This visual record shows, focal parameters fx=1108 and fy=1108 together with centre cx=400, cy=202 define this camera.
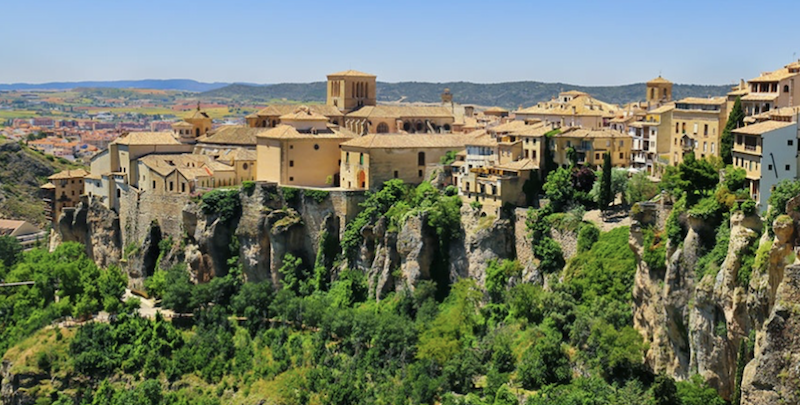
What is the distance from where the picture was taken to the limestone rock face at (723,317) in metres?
38.2

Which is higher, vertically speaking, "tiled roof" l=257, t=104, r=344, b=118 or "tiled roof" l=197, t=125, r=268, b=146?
"tiled roof" l=257, t=104, r=344, b=118

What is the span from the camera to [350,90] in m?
→ 76.6

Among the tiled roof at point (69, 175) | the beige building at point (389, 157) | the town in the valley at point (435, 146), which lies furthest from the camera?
the tiled roof at point (69, 175)

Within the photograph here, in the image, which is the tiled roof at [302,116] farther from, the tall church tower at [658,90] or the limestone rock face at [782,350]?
the limestone rock face at [782,350]

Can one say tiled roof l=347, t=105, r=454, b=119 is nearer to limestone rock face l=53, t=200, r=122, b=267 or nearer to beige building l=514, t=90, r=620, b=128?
beige building l=514, t=90, r=620, b=128

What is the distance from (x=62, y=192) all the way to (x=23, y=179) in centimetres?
3472

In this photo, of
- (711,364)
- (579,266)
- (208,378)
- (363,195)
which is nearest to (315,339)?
(208,378)

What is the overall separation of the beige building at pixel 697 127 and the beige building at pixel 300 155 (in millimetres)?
19781

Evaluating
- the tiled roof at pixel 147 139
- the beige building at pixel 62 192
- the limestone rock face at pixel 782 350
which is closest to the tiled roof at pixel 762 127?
the limestone rock face at pixel 782 350

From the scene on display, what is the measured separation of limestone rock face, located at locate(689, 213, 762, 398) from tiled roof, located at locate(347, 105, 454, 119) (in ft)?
117

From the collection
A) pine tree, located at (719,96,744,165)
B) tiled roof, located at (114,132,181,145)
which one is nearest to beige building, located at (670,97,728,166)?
pine tree, located at (719,96,744,165)

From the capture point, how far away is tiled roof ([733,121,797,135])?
139ft

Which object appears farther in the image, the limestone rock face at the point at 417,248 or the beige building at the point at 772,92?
the limestone rock face at the point at 417,248

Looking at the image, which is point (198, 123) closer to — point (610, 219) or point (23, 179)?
point (610, 219)
